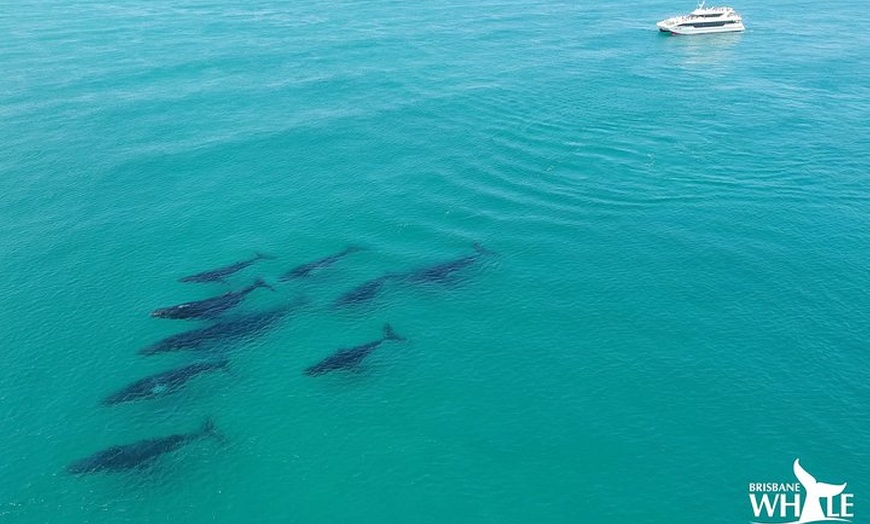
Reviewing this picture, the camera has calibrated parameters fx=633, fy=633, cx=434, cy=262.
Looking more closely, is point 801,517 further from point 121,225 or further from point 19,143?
point 19,143

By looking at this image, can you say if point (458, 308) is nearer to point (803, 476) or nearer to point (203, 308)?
point (203, 308)

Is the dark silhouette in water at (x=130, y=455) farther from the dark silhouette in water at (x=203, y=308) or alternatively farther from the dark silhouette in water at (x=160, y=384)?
the dark silhouette in water at (x=203, y=308)

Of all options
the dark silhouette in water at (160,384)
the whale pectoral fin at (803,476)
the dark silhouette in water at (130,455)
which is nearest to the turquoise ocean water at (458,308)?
the whale pectoral fin at (803,476)

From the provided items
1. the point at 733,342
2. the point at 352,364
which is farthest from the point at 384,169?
the point at 733,342

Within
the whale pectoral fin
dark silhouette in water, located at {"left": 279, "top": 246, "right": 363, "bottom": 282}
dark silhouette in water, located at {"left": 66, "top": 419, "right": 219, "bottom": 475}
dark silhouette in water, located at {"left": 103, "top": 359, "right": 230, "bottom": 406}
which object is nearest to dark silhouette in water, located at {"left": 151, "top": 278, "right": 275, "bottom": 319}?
dark silhouette in water, located at {"left": 279, "top": 246, "right": 363, "bottom": 282}

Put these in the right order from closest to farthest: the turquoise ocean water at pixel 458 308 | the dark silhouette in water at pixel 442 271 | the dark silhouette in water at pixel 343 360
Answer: the turquoise ocean water at pixel 458 308 → the dark silhouette in water at pixel 343 360 → the dark silhouette in water at pixel 442 271
